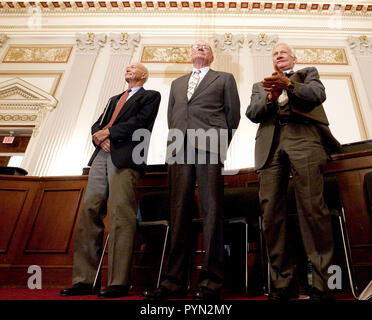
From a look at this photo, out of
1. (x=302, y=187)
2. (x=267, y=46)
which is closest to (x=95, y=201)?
(x=302, y=187)

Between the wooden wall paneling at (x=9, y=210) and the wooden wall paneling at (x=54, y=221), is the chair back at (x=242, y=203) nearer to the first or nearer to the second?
the wooden wall paneling at (x=54, y=221)

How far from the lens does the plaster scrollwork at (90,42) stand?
5.17 meters

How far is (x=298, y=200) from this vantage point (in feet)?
4.67

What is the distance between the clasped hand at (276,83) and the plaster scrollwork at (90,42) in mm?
4291

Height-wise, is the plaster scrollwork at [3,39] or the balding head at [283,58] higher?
the plaster scrollwork at [3,39]

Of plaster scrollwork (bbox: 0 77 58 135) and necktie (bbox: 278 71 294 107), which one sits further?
plaster scrollwork (bbox: 0 77 58 135)

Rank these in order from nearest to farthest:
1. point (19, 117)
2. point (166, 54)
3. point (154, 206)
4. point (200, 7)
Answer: point (154, 206)
point (19, 117)
point (166, 54)
point (200, 7)

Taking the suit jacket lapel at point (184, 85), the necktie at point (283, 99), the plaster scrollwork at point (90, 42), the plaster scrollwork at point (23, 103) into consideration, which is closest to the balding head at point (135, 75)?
the suit jacket lapel at point (184, 85)

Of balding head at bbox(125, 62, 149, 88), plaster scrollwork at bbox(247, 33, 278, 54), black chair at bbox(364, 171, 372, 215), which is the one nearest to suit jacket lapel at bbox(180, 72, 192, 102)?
balding head at bbox(125, 62, 149, 88)

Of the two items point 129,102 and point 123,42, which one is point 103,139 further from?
point 123,42

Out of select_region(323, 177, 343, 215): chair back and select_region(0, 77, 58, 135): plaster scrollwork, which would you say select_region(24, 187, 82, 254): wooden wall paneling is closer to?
select_region(323, 177, 343, 215): chair back

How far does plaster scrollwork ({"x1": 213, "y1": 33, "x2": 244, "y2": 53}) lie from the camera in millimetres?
5055

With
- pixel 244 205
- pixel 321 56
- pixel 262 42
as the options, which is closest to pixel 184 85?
pixel 244 205

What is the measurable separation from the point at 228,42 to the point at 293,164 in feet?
13.6
